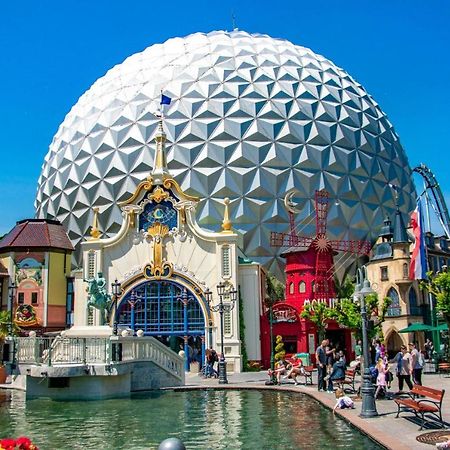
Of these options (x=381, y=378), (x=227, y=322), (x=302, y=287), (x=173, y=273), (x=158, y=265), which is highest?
(x=158, y=265)

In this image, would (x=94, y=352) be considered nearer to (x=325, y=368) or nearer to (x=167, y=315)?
(x=325, y=368)

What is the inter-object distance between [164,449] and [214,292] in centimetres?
3346

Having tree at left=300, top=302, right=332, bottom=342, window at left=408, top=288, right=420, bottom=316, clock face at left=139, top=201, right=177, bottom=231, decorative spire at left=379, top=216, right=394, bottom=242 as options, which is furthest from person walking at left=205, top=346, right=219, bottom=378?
decorative spire at left=379, top=216, right=394, bottom=242

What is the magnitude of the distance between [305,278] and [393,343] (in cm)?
1111

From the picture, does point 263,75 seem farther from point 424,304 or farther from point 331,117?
point 424,304

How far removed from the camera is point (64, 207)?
56.4 metres

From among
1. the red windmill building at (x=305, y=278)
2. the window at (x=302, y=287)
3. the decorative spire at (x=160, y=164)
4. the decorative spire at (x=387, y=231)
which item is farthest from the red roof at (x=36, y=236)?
the decorative spire at (x=387, y=231)

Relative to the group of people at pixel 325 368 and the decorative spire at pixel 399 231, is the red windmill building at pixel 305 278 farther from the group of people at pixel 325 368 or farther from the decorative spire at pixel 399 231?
the group of people at pixel 325 368

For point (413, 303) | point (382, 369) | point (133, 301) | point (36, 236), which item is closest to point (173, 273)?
point (133, 301)

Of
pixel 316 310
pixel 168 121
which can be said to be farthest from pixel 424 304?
pixel 168 121

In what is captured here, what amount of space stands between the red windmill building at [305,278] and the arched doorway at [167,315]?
6.77 m

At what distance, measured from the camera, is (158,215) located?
41.7m

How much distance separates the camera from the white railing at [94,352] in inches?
929

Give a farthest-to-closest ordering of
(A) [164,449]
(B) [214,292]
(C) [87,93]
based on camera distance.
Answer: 1. (C) [87,93]
2. (B) [214,292]
3. (A) [164,449]
